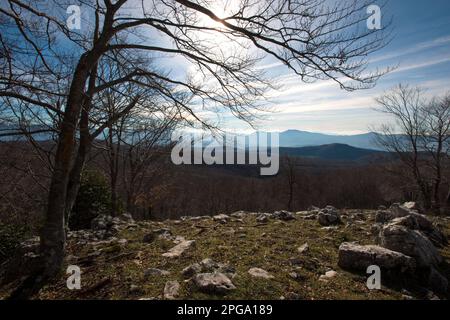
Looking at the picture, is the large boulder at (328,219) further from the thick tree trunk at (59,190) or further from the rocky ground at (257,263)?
the thick tree trunk at (59,190)

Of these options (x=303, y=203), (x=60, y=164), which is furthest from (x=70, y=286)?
(x=303, y=203)

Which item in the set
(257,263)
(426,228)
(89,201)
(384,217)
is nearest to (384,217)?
(384,217)

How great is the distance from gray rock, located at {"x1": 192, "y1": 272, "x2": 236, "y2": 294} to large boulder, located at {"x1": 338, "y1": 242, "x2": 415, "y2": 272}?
2.17 metres

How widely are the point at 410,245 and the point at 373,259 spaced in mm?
827

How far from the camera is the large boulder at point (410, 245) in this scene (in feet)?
17.3

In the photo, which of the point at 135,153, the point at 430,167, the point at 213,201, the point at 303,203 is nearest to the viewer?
the point at 135,153

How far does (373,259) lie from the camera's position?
16.7ft

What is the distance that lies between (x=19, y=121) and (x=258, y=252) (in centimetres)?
555

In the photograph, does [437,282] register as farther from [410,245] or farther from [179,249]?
[179,249]

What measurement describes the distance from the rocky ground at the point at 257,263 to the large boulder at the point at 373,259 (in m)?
0.01

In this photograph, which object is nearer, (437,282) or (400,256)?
(437,282)

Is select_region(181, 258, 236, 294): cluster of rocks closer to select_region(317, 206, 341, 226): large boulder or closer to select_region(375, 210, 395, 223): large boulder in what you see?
select_region(317, 206, 341, 226): large boulder
